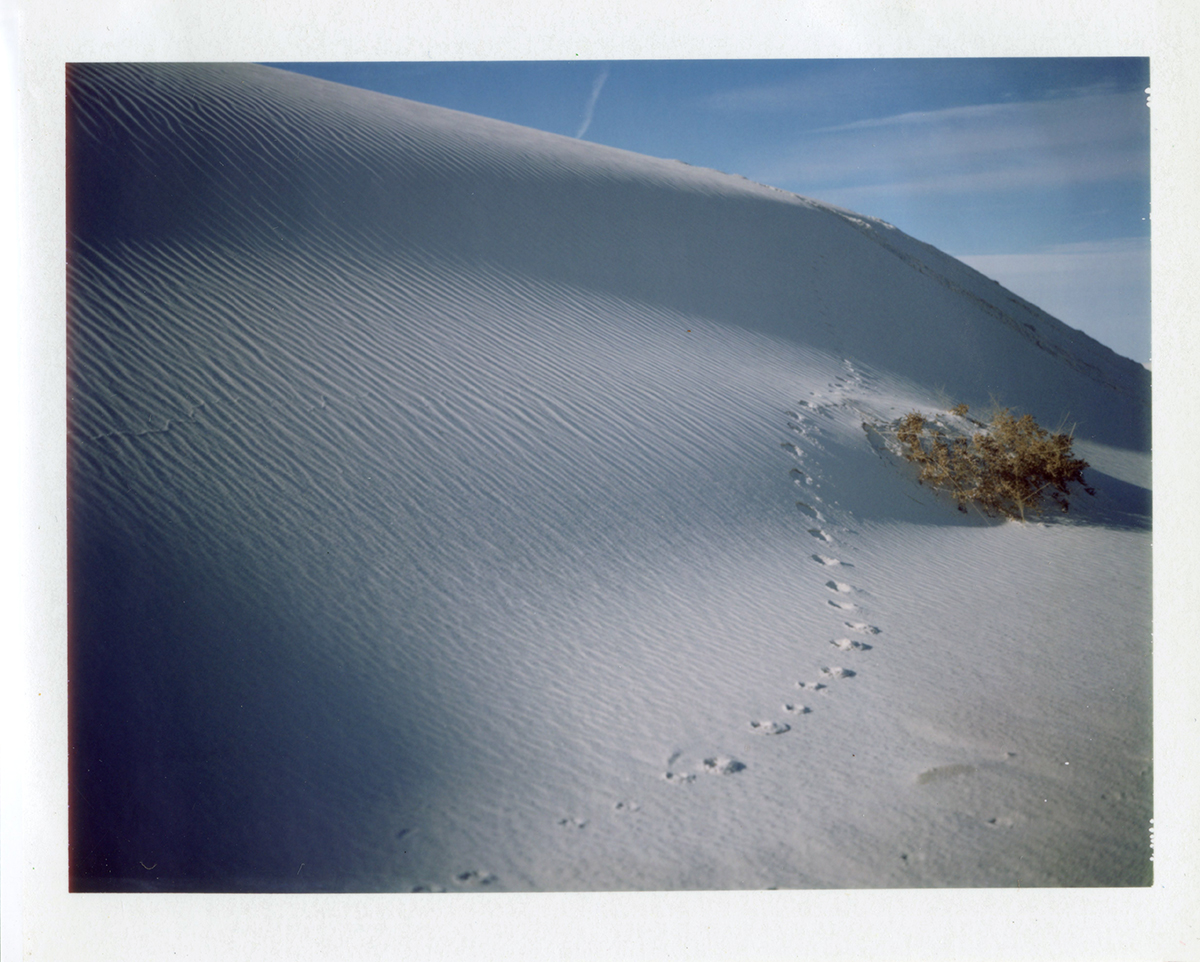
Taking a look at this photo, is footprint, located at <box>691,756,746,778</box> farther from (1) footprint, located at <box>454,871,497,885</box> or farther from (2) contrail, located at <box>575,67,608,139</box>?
(2) contrail, located at <box>575,67,608,139</box>

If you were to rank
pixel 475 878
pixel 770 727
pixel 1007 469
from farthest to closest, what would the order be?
pixel 1007 469 < pixel 770 727 < pixel 475 878

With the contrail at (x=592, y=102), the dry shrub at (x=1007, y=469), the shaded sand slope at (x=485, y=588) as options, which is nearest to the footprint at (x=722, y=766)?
the shaded sand slope at (x=485, y=588)

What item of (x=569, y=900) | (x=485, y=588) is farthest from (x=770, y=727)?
(x=485, y=588)

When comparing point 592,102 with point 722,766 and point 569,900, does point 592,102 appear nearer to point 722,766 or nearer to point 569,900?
point 722,766

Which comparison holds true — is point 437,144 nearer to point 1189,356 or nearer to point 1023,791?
point 1189,356

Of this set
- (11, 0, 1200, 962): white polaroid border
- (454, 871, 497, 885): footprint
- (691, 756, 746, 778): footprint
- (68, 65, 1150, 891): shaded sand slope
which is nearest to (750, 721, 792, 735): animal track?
(68, 65, 1150, 891): shaded sand slope

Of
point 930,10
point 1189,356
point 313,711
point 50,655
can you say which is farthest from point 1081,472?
point 50,655

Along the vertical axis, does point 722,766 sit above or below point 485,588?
below
